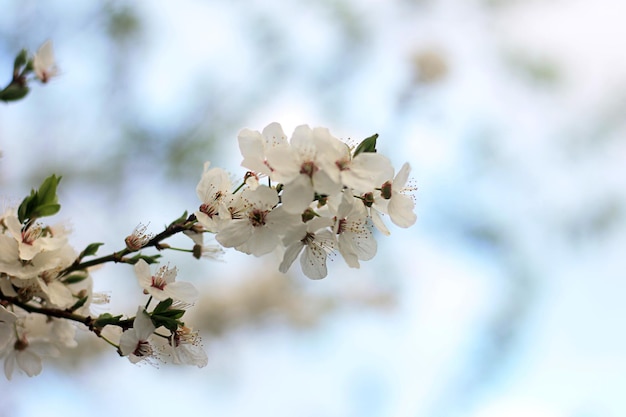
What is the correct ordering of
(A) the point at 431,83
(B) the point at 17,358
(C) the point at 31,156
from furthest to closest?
(A) the point at 431,83, (C) the point at 31,156, (B) the point at 17,358

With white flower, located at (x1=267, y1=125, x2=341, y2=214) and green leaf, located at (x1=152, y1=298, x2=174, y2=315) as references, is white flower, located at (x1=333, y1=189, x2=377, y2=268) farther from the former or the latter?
green leaf, located at (x1=152, y1=298, x2=174, y2=315)

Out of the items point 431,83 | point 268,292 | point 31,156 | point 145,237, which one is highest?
point 431,83

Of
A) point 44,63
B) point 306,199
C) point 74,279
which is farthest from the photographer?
point 44,63

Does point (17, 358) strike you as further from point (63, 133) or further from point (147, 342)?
point (63, 133)

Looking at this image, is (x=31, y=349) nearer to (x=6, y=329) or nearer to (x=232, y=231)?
(x=6, y=329)

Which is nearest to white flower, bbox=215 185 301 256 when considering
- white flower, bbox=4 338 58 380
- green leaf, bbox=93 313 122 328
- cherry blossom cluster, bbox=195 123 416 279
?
cherry blossom cluster, bbox=195 123 416 279

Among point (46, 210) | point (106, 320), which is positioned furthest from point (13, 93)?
point (106, 320)

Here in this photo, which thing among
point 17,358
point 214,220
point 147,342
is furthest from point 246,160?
point 17,358
